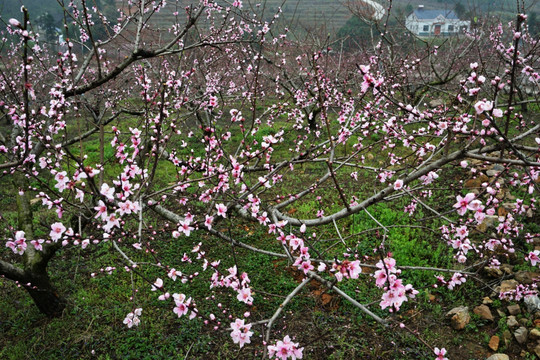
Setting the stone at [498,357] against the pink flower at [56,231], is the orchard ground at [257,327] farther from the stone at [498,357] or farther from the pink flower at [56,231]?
the pink flower at [56,231]

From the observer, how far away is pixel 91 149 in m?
10.8

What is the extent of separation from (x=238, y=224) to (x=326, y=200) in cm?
200

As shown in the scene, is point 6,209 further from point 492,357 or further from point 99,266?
point 492,357

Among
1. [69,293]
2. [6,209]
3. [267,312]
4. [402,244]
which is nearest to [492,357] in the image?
[402,244]

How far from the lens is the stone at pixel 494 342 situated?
3631 mm

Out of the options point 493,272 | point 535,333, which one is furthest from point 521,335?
point 493,272

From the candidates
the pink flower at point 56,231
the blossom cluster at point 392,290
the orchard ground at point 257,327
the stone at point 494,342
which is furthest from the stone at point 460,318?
the pink flower at point 56,231

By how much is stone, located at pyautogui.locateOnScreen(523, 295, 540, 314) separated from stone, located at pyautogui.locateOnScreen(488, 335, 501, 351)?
70 centimetres

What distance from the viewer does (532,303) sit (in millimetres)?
3990

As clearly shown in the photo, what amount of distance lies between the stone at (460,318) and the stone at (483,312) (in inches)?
6.2

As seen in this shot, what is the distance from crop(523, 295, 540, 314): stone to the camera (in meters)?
3.96

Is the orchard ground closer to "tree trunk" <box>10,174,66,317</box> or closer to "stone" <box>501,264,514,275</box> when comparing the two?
"stone" <box>501,264,514,275</box>

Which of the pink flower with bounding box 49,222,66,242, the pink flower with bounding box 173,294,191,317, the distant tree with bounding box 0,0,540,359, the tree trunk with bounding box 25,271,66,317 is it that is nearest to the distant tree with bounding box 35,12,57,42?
the distant tree with bounding box 0,0,540,359

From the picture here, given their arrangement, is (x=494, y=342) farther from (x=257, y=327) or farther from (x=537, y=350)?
(x=257, y=327)
